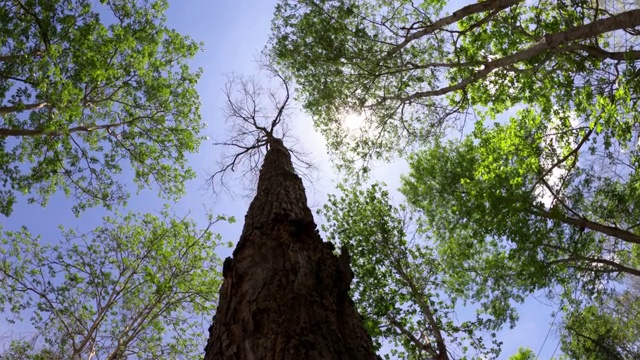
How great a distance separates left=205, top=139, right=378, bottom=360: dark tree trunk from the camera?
258 centimetres

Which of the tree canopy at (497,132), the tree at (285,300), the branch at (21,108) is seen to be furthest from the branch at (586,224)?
the branch at (21,108)

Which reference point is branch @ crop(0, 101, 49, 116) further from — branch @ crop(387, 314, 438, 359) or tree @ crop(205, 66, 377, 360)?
branch @ crop(387, 314, 438, 359)

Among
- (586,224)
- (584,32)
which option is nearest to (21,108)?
(584,32)

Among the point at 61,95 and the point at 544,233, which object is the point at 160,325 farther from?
the point at 544,233

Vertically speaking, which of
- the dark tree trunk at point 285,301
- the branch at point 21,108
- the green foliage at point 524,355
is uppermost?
the green foliage at point 524,355

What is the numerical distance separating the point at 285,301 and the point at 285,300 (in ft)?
0.04

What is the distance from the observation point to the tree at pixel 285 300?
259 cm

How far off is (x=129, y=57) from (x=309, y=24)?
4404mm

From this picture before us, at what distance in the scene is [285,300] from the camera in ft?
9.61

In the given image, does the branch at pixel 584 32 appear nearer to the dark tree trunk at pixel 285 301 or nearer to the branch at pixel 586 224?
the branch at pixel 586 224

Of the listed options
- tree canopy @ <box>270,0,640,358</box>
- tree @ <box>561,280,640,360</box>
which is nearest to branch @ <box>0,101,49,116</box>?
tree canopy @ <box>270,0,640,358</box>

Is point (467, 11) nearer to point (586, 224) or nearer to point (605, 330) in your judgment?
point (586, 224)

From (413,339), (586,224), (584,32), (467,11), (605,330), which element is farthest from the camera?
(605,330)

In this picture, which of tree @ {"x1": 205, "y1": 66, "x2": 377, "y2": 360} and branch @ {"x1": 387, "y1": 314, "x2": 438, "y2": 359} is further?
branch @ {"x1": 387, "y1": 314, "x2": 438, "y2": 359}
